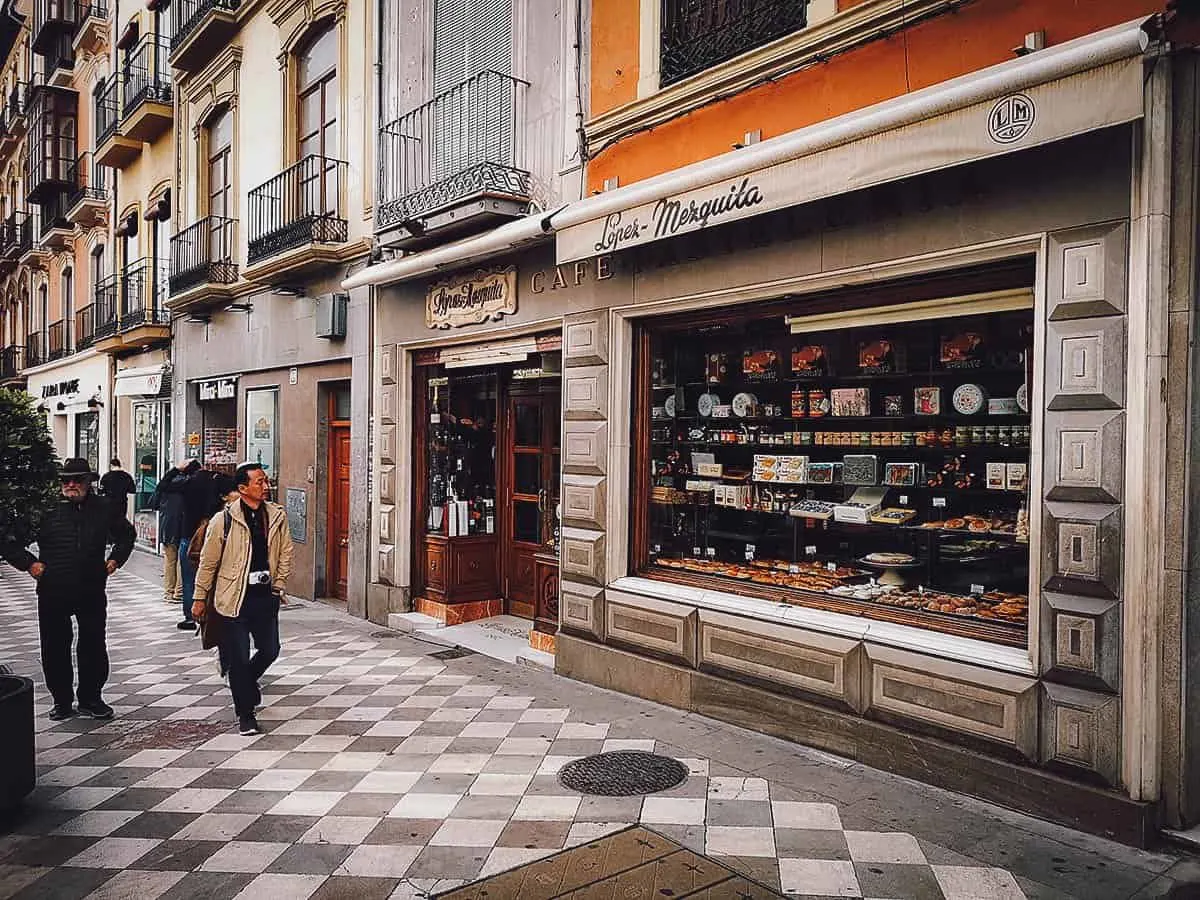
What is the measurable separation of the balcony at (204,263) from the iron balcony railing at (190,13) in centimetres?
309

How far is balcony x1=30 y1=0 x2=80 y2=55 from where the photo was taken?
23453 mm

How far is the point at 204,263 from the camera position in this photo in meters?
15.1

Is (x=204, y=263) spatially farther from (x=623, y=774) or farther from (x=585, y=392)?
(x=623, y=774)

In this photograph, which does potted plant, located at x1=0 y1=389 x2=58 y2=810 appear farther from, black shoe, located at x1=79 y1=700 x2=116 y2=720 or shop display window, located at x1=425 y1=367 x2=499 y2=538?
shop display window, located at x1=425 y1=367 x2=499 y2=538

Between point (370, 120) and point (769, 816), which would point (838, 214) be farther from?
point (370, 120)

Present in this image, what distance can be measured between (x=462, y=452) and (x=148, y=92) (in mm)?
11511

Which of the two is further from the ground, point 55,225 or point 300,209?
point 55,225

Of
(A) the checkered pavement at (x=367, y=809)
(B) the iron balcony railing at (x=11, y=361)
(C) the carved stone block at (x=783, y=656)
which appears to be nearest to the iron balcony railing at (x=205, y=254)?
(A) the checkered pavement at (x=367, y=809)

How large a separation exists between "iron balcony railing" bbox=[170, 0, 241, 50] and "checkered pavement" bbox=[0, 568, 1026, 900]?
11.0 metres

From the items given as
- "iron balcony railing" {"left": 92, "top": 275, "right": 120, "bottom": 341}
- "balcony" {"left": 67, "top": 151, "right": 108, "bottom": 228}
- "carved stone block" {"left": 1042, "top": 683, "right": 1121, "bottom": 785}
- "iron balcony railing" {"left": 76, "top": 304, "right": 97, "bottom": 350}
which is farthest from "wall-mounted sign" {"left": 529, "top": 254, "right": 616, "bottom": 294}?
"balcony" {"left": 67, "top": 151, "right": 108, "bottom": 228}

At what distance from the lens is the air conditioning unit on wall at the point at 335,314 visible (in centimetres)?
1140

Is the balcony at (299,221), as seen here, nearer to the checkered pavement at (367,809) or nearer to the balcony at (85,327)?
the checkered pavement at (367,809)

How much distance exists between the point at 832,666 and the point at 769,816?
4.16ft

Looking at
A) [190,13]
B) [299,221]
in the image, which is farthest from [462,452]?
[190,13]
